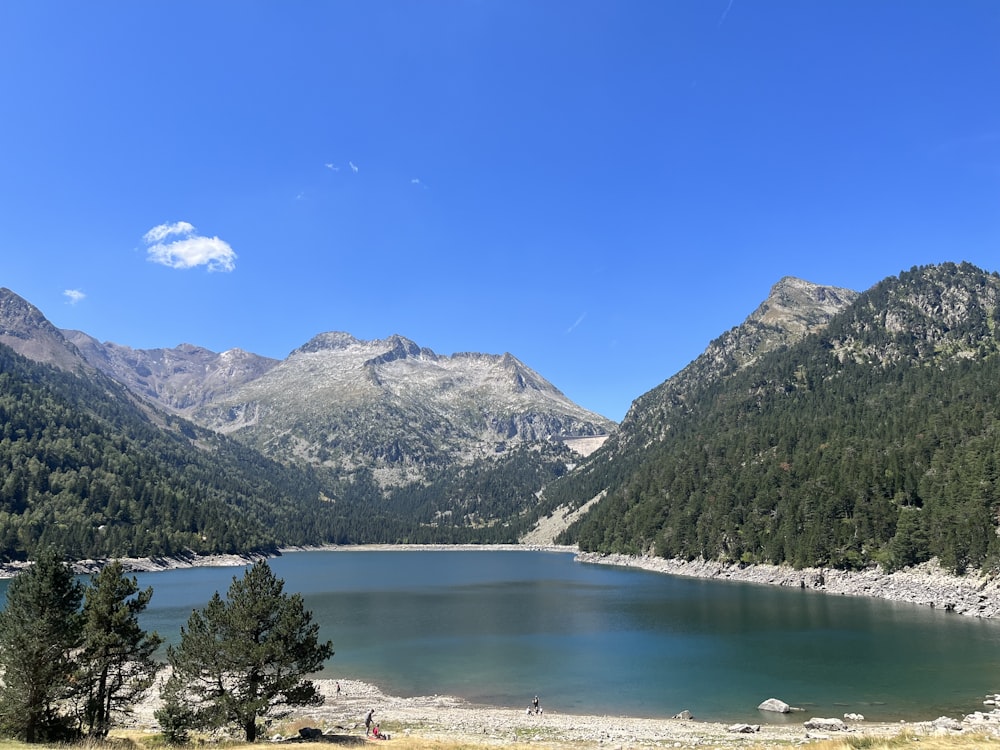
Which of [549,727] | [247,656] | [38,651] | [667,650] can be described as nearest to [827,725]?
[549,727]

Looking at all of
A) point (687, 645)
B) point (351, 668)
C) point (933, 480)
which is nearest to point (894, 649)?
point (687, 645)

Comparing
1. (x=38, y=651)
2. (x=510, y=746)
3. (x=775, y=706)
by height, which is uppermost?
(x=38, y=651)

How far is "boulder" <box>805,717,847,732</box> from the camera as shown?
147ft

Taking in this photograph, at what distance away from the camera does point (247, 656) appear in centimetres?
3809

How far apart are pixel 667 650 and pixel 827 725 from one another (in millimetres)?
32177

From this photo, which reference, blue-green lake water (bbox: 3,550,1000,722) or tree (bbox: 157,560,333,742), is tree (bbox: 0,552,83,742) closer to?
tree (bbox: 157,560,333,742)

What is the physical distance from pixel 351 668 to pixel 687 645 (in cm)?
4111

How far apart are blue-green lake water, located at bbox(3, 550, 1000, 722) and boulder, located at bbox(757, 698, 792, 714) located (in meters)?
1.11

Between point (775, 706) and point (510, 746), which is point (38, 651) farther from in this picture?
point (775, 706)

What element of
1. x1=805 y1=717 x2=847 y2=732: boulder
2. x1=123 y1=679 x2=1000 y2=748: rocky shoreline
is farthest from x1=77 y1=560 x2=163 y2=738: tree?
x1=805 y1=717 x2=847 y2=732: boulder

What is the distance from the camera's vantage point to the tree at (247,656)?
3697 centimetres

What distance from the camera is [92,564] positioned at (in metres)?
176

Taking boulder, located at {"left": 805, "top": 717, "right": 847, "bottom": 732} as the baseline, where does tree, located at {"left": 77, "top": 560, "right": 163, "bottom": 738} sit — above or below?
above

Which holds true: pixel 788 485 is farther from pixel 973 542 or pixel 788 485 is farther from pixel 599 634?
pixel 599 634
